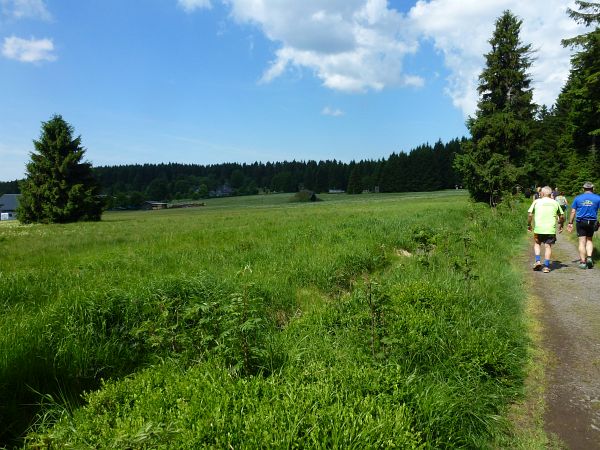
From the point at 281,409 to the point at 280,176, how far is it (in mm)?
151175

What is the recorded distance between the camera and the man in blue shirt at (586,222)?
943cm

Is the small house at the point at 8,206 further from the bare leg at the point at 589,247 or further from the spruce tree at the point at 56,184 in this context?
the bare leg at the point at 589,247

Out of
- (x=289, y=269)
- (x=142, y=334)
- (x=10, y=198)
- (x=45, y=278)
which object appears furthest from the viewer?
(x=10, y=198)

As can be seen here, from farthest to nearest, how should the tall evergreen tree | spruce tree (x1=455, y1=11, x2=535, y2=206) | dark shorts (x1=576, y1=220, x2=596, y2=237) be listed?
spruce tree (x1=455, y1=11, x2=535, y2=206), the tall evergreen tree, dark shorts (x1=576, y1=220, x2=596, y2=237)

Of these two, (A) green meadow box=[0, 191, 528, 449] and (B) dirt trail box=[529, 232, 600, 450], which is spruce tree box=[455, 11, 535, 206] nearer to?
(B) dirt trail box=[529, 232, 600, 450]

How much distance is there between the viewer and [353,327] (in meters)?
4.89

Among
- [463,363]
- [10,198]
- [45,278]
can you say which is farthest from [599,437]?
[10,198]

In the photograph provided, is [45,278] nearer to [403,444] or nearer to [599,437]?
[403,444]

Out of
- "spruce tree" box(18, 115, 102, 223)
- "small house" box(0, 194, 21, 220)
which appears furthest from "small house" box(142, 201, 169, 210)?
"spruce tree" box(18, 115, 102, 223)

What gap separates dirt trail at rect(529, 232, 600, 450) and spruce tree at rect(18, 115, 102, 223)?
1716 inches

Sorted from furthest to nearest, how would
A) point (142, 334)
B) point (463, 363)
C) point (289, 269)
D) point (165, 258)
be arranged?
1. point (165, 258)
2. point (289, 269)
3. point (142, 334)
4. point (463, 363)

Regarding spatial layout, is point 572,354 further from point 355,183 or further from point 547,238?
point 355,183

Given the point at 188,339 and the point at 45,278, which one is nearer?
the point at 188,339

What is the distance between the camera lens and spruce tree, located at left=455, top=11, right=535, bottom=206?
3447 cm
